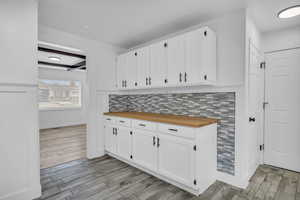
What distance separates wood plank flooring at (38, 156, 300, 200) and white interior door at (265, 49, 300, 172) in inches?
9.9

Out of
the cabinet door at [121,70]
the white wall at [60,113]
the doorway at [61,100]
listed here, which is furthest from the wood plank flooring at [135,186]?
the white wall at [60,113]

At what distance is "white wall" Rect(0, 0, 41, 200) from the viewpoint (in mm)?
1677

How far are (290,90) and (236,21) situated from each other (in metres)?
1.55

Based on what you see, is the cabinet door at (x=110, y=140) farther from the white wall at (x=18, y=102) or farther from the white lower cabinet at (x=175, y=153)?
the white wall at (x=18, y=102)

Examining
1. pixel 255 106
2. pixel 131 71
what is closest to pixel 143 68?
pixel 131 71

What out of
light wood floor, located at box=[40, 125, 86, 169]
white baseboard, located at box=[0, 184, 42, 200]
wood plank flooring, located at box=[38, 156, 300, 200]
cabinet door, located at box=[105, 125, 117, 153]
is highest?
cabinet door, located at box=[105, 125, 117, 153]

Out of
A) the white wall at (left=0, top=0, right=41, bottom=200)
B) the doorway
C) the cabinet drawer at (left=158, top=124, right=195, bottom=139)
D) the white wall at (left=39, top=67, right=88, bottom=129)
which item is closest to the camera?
the white wall at (left=0, top=0, right=41, bottom=200)

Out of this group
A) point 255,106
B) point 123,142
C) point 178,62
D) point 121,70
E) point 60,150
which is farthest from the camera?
point 60,150

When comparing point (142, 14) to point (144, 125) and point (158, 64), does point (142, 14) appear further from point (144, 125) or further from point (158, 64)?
point (144, 125)

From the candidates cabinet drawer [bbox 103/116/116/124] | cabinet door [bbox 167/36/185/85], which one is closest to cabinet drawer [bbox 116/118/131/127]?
cabinet drawer [bbox 103/116/116/124]

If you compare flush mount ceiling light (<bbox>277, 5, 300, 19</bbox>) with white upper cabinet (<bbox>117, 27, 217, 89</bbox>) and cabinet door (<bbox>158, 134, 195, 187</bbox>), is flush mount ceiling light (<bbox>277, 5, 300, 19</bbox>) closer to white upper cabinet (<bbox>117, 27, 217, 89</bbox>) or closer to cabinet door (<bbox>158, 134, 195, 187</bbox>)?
white upper cabinet (<bbox>117, 27, 217, 89</bbox>)

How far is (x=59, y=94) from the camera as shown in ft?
21.4

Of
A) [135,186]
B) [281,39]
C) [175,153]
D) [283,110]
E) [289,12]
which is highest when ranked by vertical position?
[289,12]

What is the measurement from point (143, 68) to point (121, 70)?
68cm
